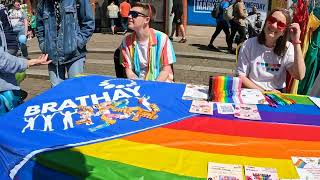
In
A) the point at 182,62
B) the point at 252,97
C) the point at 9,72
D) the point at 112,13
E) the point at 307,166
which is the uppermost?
the point at 112,13

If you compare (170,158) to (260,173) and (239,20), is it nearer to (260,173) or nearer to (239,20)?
(260,173)

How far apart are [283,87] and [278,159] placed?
161 cm

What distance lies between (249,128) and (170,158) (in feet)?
1.99

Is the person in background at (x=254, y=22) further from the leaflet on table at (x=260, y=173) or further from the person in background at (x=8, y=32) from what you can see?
the leaflet on table at (x=260, y=173)

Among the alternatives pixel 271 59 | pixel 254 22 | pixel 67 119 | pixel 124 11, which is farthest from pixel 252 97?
pixel 124 11

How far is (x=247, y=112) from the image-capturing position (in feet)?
8.23

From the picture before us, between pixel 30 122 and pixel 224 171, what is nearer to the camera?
pixel 224 171

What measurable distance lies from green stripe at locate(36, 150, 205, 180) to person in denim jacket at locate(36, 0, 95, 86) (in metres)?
1.93

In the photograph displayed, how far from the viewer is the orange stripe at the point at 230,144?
1.98 metres

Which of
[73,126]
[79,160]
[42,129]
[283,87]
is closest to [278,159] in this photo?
[79,160]

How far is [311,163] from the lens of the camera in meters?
1.89

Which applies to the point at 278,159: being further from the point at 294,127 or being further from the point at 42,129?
the point at 42,129

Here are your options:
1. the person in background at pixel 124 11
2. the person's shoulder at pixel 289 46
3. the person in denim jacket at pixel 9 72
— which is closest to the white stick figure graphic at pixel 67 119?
the person in denim jacket at pixel 9 72

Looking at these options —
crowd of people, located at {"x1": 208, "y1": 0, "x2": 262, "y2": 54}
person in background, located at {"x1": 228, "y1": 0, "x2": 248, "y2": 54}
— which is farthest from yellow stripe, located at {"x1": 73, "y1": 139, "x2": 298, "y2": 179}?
person in background, located at {"x1": 228, "y1": 0, "x2": 248, "y2": 54}
